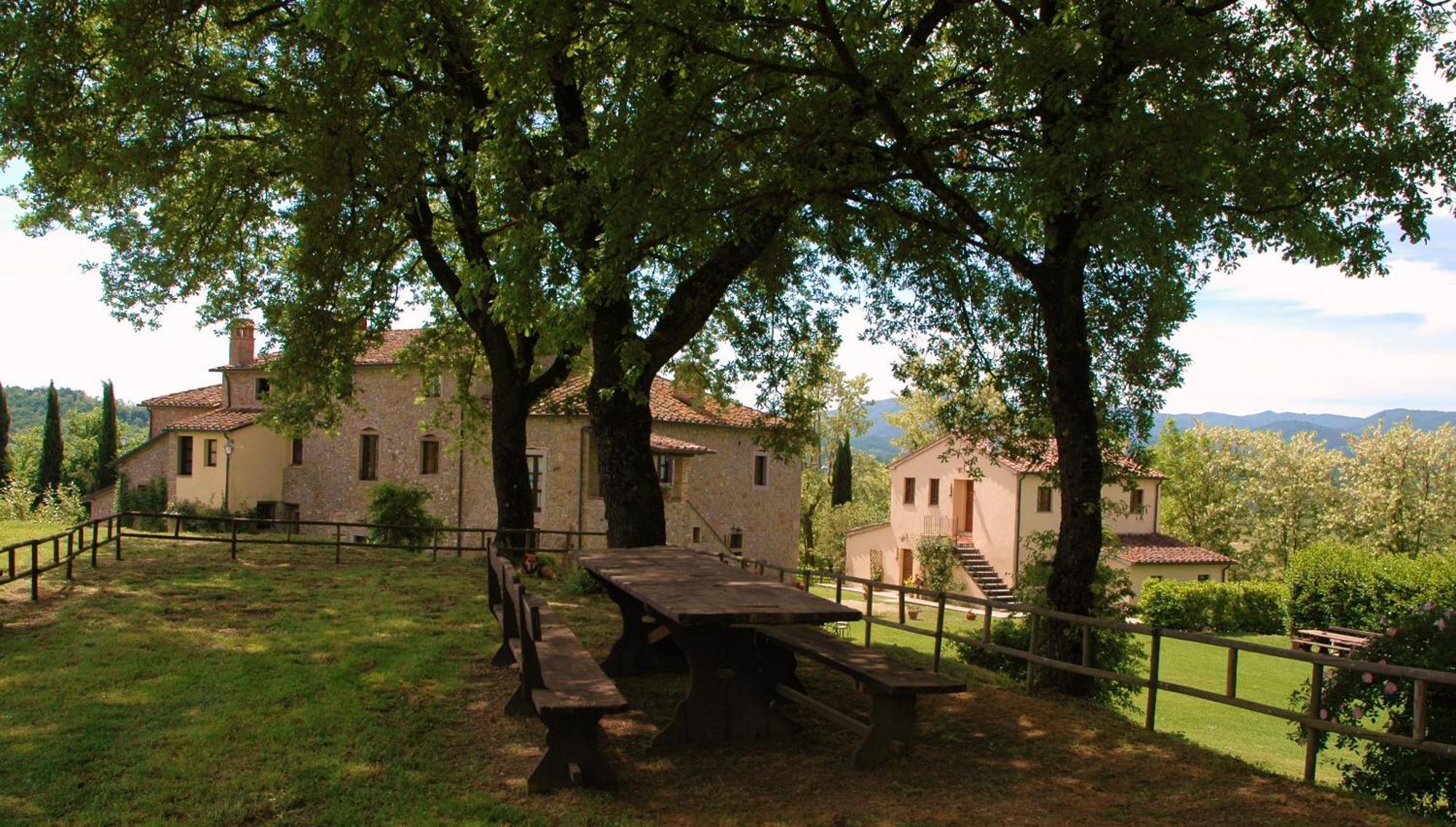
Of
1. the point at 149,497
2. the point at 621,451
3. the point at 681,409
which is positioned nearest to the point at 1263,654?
the point at 621,451

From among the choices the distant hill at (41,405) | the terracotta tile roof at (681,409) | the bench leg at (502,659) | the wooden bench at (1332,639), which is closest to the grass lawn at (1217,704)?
the wooden bench at (1332,639)

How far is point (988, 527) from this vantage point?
126ft

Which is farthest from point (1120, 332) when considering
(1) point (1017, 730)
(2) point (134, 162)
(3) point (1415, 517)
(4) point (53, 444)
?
(4) point (53, 444)

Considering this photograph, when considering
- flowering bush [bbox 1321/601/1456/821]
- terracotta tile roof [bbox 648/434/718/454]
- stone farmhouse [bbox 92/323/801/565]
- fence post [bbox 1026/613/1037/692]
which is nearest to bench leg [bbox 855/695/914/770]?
fence post [bbox 1026/613/1037/692]

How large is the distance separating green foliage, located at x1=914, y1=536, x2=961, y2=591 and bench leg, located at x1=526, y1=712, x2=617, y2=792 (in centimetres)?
3130

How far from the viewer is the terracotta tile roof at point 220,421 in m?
35.3

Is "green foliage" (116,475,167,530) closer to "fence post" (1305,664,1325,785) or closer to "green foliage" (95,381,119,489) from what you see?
"green foliage" (95,381,119,489)

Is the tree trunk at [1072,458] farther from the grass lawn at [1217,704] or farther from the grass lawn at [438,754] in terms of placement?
the grass lawn at [1217,704]

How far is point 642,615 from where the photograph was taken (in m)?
9.57

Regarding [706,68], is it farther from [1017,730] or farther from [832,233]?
[1017,730]

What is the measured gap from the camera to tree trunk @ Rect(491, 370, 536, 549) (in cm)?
1784

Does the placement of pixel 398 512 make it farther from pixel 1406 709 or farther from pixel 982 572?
pixel 1406 709

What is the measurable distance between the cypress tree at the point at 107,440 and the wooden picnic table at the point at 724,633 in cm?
5313

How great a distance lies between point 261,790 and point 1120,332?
9818 mm
